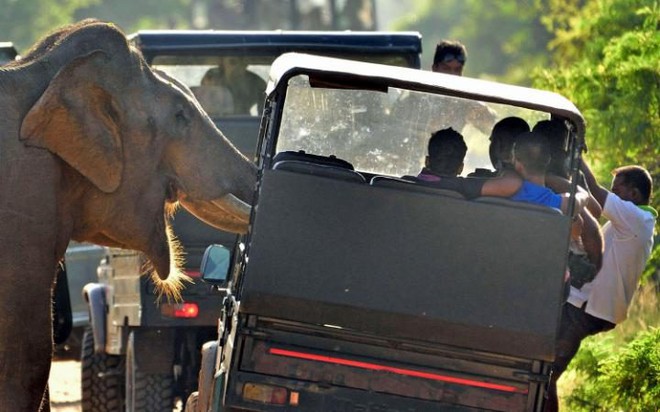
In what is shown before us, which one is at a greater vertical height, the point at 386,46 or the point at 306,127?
the point at 386,46

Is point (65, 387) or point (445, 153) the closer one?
point (445, 153)

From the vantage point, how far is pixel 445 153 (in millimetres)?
8594

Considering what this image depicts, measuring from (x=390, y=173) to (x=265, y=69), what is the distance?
330cm

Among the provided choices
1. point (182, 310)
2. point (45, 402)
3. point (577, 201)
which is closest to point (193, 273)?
point (182, 310)

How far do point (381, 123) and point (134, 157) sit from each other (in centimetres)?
160

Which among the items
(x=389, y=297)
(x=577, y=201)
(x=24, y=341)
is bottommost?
(x=24, y=341)

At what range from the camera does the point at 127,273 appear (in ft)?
37.1

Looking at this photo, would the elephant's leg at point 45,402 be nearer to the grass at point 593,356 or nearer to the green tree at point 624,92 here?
the grass at point 593,356

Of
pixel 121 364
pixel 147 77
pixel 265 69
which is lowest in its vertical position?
pixel 121 364

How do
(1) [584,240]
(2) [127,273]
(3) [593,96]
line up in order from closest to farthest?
(1) [584,240] < (2) [127,273] < (3) [593,96]

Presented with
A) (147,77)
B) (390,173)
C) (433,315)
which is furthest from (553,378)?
(147,77)

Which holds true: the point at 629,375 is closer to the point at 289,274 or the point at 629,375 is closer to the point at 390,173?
the point at 390,173

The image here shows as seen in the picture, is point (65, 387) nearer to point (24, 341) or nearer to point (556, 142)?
point (24, 341)

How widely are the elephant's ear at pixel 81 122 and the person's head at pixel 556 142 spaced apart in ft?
7.39
